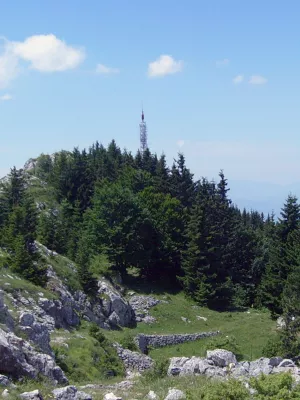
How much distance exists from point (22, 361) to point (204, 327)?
1329 inches

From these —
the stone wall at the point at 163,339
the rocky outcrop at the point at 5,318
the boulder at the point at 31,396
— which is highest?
the rocky outcrop at the point at 5,318

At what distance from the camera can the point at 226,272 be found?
224 ft

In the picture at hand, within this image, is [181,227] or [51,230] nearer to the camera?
[51,230]

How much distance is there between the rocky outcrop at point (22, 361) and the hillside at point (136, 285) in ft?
0.20

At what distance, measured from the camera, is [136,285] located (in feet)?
206

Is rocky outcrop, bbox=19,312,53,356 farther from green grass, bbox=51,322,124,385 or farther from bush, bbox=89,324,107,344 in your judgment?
bush, bbox=89,324,107,344

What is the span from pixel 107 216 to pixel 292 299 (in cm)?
2865

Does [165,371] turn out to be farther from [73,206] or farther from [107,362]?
[73,206]

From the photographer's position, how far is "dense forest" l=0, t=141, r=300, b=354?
186 feet

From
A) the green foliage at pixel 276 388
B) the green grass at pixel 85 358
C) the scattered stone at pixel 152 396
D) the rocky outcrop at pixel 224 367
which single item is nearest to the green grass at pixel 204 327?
the green grass at pixel 85 358

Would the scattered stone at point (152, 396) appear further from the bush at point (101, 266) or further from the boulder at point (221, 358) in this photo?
the bush at point (101, 266)

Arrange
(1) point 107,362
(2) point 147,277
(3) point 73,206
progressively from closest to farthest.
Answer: (1) point 107,362 < (2) point 147,277 < (3) point 73,206

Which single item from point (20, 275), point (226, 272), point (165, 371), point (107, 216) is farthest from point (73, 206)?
point (165, 371)

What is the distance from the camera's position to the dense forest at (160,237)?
56.7 meters
